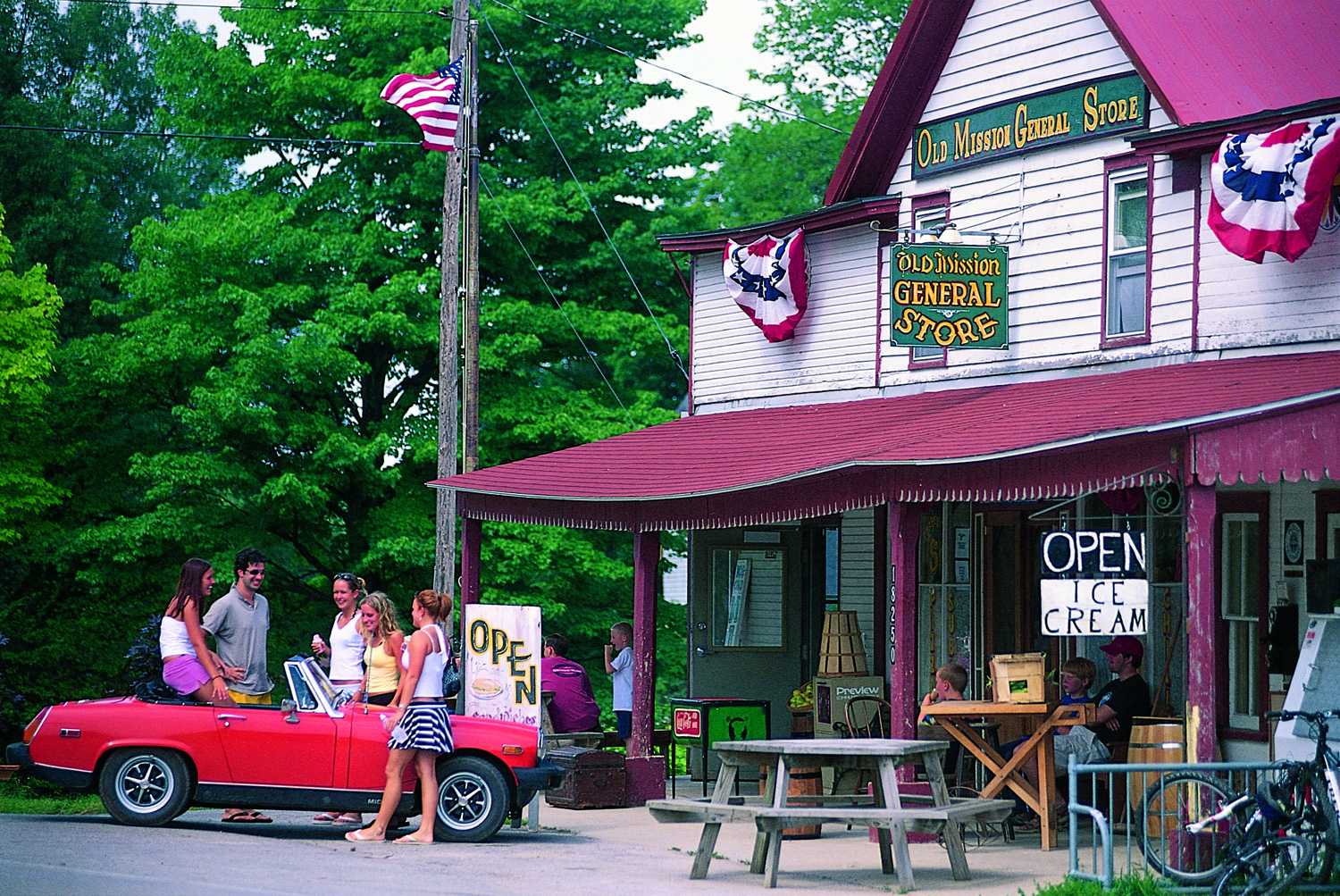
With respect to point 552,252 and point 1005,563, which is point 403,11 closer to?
point 552,252

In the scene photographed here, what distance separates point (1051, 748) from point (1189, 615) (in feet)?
7.03

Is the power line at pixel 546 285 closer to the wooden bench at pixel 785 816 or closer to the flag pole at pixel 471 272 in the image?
the flag pole at pixel 471 272

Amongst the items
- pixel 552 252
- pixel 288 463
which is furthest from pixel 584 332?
pixel 288 463

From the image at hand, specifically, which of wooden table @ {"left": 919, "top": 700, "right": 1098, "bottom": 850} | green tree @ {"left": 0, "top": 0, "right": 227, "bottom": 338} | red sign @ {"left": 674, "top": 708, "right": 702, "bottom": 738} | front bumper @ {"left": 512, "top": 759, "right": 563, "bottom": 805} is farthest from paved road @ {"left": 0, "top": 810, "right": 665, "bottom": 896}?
green tree @ {"left": 0, "top": 0, "right": 227, "bottom": 338}

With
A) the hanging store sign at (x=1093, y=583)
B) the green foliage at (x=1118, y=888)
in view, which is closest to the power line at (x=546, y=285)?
the hanging store sign at (x=1093, y=583)

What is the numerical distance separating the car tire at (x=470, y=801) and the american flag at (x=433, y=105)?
9.86 meters

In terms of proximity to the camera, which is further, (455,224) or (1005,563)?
(455,224)

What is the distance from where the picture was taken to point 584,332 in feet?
92.6

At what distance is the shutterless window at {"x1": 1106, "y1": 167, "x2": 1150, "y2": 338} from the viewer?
49.2 feet

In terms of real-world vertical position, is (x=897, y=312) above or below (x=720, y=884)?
above

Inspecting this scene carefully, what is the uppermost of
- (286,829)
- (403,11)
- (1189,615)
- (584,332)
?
(403,11)

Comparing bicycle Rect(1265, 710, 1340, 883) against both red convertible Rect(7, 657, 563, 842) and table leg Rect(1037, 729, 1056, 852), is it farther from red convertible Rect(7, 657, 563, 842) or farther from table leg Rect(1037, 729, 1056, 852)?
red convertible Rect(7, 657, 563, 842)

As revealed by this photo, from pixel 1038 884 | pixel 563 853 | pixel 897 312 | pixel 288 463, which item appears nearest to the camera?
pixel 1038 884

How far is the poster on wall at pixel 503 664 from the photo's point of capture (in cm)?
1400
